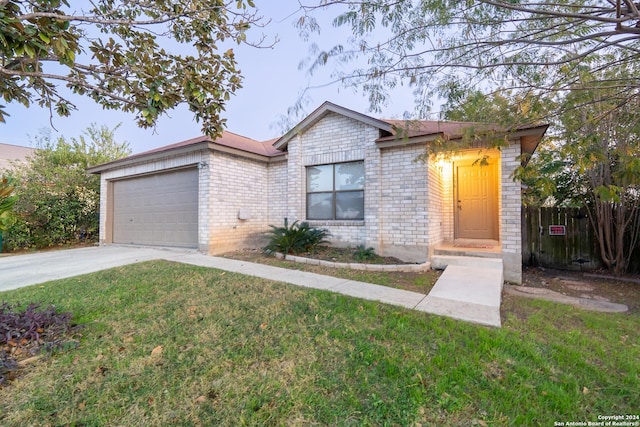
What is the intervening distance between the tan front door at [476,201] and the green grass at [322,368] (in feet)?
13.3

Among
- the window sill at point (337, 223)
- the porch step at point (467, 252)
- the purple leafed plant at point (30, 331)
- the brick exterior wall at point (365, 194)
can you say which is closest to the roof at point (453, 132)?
the brick exterior wall at point (365, 194)

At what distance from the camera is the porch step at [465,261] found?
18.8ft

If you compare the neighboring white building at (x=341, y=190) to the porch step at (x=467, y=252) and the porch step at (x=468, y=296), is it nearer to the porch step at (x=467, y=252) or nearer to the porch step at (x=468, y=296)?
the porch step at (x=467, y=252)

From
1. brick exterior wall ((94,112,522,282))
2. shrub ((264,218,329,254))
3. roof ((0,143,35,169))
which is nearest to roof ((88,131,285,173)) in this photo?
brick exterior wall ((94,112,522,282))

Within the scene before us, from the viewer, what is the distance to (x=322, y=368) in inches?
91.7

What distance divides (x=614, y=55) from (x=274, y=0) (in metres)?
5.27

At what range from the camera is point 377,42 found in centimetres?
406

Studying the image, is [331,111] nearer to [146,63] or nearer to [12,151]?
[146,63]

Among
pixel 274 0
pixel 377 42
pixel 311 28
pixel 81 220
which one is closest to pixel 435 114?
pixel 377 42

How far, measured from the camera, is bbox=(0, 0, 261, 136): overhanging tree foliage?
2.95m

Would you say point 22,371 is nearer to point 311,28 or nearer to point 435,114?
point 311,28

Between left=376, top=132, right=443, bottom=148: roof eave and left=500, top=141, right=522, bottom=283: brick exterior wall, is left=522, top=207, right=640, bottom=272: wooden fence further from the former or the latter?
left=376, top=132, right=443, bottom=148: roof eave

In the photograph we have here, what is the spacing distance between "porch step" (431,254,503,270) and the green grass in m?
1.97

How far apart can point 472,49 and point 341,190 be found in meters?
4.44
